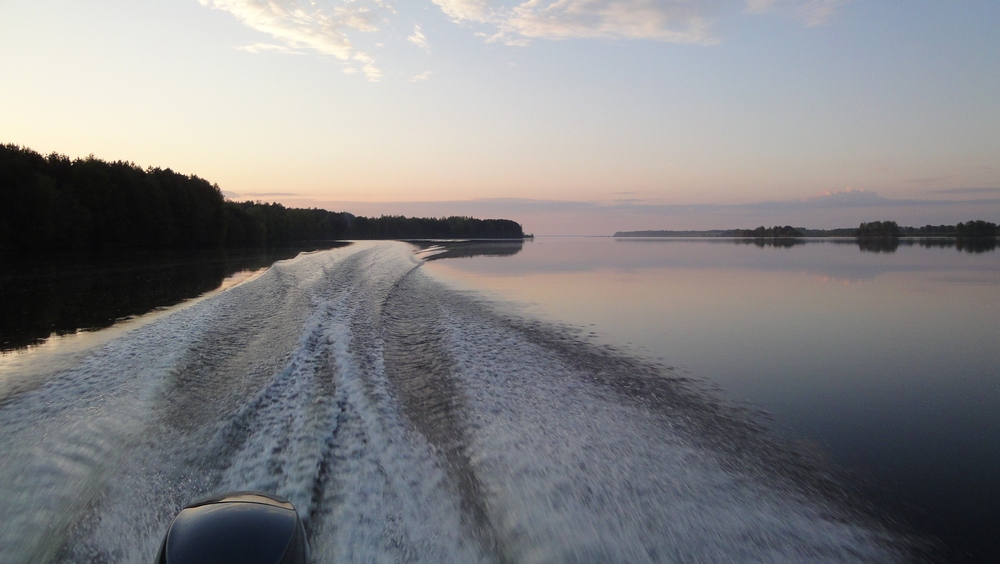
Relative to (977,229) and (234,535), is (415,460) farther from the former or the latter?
(977,229)

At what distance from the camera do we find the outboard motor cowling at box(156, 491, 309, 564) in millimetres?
2018

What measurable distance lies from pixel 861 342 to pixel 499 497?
806cm

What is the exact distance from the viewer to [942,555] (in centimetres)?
304

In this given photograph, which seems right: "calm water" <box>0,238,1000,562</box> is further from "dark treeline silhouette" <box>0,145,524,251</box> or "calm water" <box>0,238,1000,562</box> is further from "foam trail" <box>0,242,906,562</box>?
"dark treeline silhouette" <box>0,145,524,251</box>

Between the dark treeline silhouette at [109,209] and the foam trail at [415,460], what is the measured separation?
110ft

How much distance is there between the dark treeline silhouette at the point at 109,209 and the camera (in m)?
31.1

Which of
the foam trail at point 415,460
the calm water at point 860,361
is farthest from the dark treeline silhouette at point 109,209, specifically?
the foam trail at point 415,460

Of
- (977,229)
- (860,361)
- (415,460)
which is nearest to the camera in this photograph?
(415,460)

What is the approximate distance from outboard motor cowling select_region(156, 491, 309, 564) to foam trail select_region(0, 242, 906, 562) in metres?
0.78

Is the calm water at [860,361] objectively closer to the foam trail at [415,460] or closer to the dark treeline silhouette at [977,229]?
the foam trail at [415,460]

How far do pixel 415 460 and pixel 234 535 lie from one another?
2.05m

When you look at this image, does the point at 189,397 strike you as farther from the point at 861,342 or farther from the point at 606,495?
the point at 861,342

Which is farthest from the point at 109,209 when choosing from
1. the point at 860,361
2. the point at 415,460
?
the point at 860,361

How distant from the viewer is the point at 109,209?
38469 millimetres
